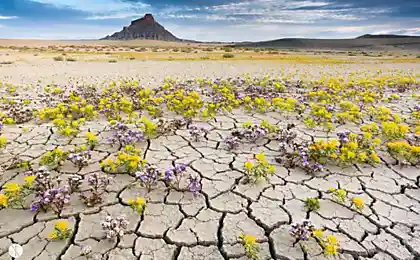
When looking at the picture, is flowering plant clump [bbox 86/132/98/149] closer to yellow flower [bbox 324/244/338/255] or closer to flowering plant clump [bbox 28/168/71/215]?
flowering plant clump [bbox 28/168/71/215]

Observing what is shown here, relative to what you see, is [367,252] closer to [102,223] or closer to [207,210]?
[207,210]

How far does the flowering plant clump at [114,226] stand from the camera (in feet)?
9.24

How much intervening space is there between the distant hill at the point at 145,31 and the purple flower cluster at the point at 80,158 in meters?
140

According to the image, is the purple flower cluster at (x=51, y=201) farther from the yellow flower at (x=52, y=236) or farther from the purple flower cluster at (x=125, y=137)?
the purple flower cluster at (x=125, y=137)

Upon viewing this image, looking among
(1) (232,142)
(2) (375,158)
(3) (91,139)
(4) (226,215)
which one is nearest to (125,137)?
(3) (91,139)

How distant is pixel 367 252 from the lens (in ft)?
9.11

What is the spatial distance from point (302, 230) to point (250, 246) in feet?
1.58

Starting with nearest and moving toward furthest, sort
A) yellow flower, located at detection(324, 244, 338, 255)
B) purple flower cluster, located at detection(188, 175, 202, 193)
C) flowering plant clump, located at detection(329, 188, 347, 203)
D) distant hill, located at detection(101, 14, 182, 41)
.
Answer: yellow flower, located at detection(324, 244, 338, 255)
flowering plant clump, located at detection(329, 188, 347, 203)
purple flower cluster, located at detection(188, 175, 202, 193)
distant hill, located at detection(101, 14, 182, 41)

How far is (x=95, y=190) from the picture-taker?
3.50 metres

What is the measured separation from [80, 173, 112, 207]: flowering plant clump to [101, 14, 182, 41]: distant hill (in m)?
140


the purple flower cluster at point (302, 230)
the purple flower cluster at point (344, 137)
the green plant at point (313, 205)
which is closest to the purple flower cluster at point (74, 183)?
the purple flower cluster at point (302, 230)

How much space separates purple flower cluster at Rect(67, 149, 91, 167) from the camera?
157 inches

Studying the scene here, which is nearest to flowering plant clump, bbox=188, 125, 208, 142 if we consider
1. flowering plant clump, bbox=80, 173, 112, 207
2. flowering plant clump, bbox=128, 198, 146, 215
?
flowering plant clump, bbox=80, 173, 112, 207

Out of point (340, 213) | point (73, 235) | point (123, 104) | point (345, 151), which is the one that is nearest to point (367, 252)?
point (340, 213)
